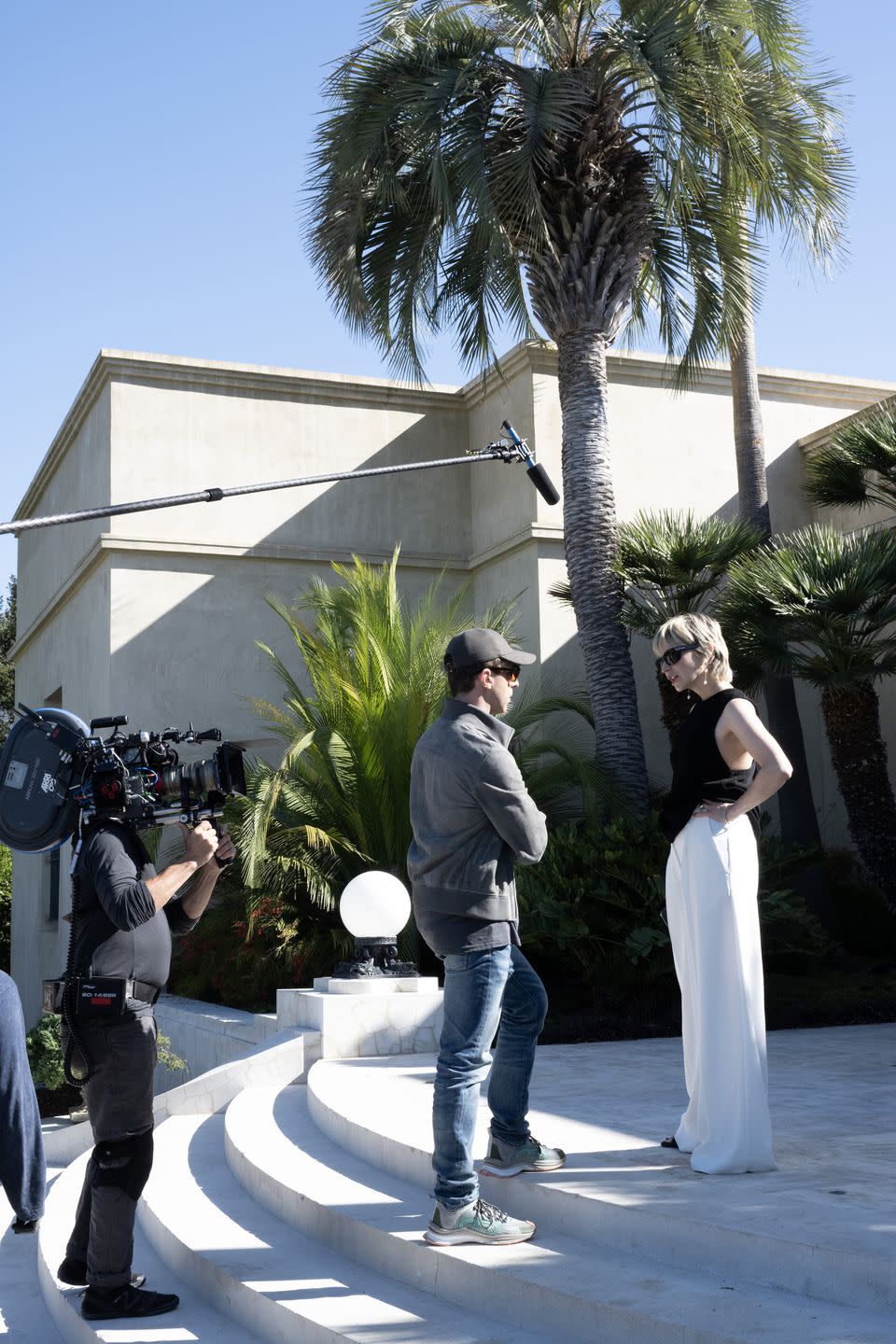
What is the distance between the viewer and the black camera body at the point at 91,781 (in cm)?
416

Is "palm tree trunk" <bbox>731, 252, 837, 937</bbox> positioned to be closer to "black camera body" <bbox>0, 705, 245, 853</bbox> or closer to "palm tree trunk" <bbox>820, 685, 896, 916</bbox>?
"palm tree trunk" <bbox>820, 685, 896, 916</bbox>

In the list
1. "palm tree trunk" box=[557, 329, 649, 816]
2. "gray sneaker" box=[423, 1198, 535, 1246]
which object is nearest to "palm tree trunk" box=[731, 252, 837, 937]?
"palm tree trunk" box=[557, 329, 649, 816]

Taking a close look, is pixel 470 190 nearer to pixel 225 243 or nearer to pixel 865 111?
pixel 225 243

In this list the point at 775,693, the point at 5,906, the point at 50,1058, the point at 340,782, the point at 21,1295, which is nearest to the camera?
the point at 21,1295

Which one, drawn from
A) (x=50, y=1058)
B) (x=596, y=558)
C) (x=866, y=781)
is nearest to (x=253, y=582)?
A: (x=596, y=558)

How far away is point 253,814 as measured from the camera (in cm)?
1188

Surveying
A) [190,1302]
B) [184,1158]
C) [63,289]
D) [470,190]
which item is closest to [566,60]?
[470,190]

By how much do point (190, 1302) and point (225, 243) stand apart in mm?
7758

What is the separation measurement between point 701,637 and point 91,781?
2.14 meters

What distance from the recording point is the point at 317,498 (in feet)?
54.8

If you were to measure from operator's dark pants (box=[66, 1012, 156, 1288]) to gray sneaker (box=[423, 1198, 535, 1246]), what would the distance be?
92 cm

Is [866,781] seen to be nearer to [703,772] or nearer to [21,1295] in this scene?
[703,772]

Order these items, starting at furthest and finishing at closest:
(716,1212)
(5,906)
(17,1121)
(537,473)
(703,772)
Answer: (5,906) → (537,473) → (17,1121) → (703,772) → (716,1212)

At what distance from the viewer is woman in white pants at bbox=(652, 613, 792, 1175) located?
4.27 m
